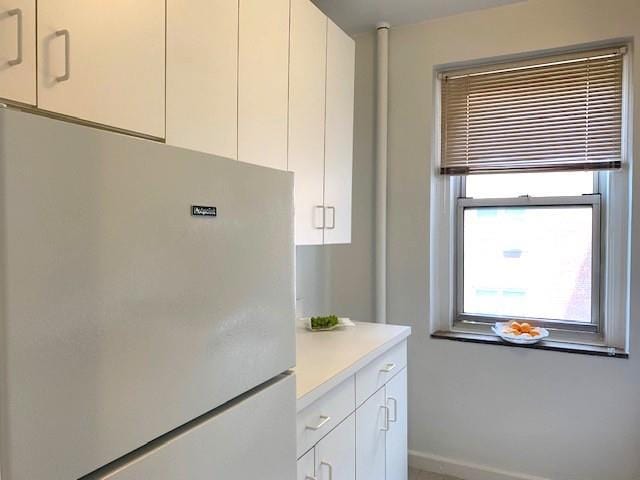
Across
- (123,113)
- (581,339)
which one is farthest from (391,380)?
(123,113)

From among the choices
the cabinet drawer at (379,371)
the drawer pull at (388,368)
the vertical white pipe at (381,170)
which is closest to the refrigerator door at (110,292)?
the cabinet drawer at (379,371)

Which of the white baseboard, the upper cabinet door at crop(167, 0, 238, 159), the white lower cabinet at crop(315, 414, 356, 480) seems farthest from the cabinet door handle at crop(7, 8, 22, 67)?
the white baseboard

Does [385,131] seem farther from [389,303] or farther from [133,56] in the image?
[133,56]

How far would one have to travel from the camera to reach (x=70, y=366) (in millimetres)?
584

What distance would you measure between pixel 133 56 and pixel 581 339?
2310 millimetres

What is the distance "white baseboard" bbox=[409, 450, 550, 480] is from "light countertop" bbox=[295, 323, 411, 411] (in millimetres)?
877

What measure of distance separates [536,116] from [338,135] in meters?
1.01

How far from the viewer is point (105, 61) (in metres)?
1.05

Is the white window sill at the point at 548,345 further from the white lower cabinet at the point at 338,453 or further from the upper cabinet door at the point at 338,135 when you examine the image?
the white lower cabinet at the point at 338,453

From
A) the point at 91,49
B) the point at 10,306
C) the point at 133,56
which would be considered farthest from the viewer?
the point at 133,56

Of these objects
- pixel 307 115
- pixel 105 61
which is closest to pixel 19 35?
pixel 105 61

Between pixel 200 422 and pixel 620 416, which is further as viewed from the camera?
pixel 620 416

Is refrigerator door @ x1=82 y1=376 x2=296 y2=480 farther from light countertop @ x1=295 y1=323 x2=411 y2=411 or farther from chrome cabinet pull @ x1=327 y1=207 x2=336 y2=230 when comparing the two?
chrome cabinet pull @ x1=327 y1=207 x2=336 y2=230

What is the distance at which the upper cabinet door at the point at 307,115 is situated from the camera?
1806 millimetres
